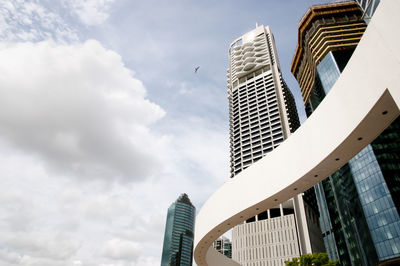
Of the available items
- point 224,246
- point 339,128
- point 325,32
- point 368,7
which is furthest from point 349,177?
point 224,246

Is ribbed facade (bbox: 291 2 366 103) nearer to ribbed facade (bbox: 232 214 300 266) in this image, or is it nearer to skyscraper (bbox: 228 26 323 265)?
skyscraper (bbox: 228 26 323 265)

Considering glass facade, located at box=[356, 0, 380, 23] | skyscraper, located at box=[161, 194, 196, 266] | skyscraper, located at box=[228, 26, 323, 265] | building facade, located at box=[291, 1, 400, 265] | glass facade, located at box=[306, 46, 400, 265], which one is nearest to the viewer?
glass facade, located at box=[306, 46, 400, 265]

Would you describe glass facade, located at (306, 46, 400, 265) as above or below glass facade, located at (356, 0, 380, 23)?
below

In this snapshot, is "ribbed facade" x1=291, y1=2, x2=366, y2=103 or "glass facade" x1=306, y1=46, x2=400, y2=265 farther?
"ribbed facade" x1=291, y1=2, x2=366, y2=103

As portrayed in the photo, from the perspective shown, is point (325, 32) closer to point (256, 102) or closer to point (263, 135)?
point (256, 102)

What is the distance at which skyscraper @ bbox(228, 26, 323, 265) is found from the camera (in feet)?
176

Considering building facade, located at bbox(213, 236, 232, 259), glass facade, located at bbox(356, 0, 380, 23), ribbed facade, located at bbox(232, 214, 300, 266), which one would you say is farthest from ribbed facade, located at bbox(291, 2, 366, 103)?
building facade, located at bbox(213, 236, 232, 259)

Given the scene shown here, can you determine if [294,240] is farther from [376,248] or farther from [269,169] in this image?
[269,169]

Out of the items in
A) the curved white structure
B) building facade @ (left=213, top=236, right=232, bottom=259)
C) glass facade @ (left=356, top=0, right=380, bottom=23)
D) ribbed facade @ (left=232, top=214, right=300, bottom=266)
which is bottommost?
the curved white structure

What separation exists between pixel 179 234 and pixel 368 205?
124 m

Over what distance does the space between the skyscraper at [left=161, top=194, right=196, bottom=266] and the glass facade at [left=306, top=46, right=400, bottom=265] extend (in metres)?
103

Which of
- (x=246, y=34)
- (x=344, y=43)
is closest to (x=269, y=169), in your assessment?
(x=344, y=43)

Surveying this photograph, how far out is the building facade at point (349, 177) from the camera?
40.1 m

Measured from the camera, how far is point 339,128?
686cm
